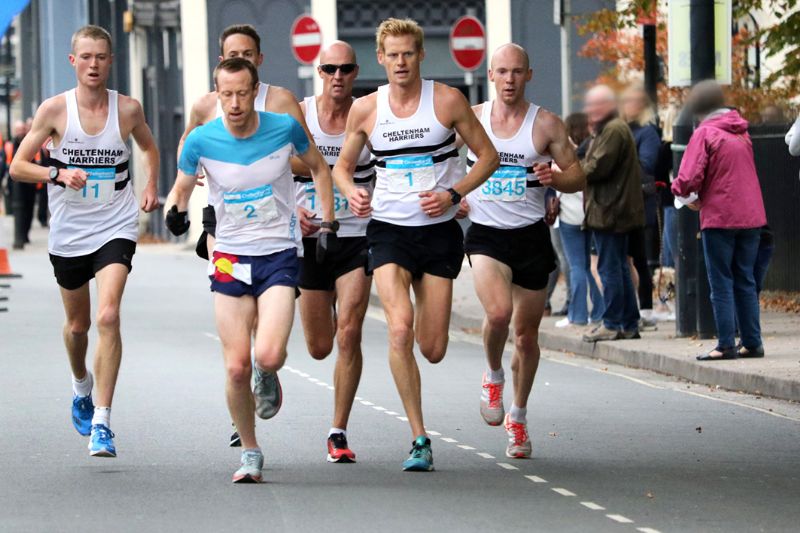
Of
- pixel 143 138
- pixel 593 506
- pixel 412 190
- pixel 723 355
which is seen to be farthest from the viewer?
pixel 723 355

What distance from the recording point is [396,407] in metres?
12.7

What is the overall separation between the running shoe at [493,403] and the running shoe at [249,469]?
5.59ft

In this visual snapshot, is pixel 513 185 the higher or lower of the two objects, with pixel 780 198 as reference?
higher

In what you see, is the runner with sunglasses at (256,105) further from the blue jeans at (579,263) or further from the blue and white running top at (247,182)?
the blue jeans at (579,263)

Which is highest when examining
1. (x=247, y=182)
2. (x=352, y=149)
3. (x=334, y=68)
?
(x=334, y=68)

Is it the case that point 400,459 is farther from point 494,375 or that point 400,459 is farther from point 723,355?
point 723,355

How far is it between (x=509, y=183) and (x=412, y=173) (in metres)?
0.81

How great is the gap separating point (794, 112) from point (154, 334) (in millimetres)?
7554

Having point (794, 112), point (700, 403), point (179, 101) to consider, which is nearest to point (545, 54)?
point (179, 101)

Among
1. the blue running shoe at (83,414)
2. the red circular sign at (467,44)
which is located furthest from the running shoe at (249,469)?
the red circular sign at (467,44)

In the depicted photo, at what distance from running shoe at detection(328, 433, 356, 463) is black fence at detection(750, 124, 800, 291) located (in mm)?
10788

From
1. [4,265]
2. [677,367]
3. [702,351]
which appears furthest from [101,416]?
[4,265]

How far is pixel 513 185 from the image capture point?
10461 millimetres

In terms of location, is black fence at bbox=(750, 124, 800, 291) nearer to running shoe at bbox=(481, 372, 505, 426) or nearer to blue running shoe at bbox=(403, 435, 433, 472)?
running shoe at bbox=(481, 372, 505, 426)
